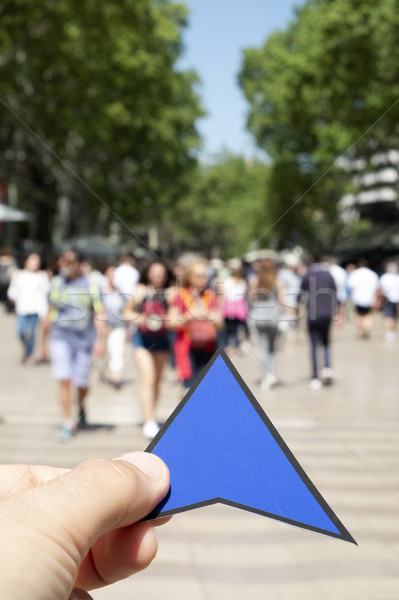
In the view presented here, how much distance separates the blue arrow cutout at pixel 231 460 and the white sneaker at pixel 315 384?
31.2 ft

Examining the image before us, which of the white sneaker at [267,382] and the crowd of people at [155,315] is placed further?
the white sneaker at [267,382]

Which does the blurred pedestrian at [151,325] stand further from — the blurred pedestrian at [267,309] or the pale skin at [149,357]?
the blurred pedestrian at [267,309]

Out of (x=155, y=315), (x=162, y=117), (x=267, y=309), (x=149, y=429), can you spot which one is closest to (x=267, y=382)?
(x=267, y=309)

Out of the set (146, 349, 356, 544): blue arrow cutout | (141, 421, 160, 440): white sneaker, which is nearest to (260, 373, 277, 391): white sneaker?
(141, 421, 160, 440): white sneaker

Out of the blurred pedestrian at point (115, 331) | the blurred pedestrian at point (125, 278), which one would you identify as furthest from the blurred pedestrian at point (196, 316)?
the blurred pedestrian at point (125, 278)

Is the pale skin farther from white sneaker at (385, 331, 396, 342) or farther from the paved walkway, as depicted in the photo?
white sneaker at (385, 331, 396, 342)

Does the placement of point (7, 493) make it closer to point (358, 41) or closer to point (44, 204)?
point (358, 41)

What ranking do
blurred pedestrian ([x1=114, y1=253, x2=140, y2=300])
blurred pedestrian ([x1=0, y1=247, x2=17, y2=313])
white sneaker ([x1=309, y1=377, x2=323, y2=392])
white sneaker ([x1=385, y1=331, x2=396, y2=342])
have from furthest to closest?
blurred pedestrian ([x1=0, y1=247, x2=17, y2=313])
white sneaker ([x1=385, y1=331, x2=396, y2=342])
blurred pedestrian ([x1=114, y1=253, x2=140, y2=300])
white sneaker ([x1=309, y1=377, x2=323, y2=392])

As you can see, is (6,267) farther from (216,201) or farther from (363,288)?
(216,201)

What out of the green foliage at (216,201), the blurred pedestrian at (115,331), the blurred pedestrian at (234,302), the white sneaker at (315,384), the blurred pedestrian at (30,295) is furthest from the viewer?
the green foliage at (216,201)

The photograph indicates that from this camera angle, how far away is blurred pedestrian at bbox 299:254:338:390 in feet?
34.8

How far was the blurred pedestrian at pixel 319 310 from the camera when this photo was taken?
34.8 ft

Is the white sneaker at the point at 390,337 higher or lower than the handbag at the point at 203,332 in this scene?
lower

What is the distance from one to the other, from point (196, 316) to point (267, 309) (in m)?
3.80
